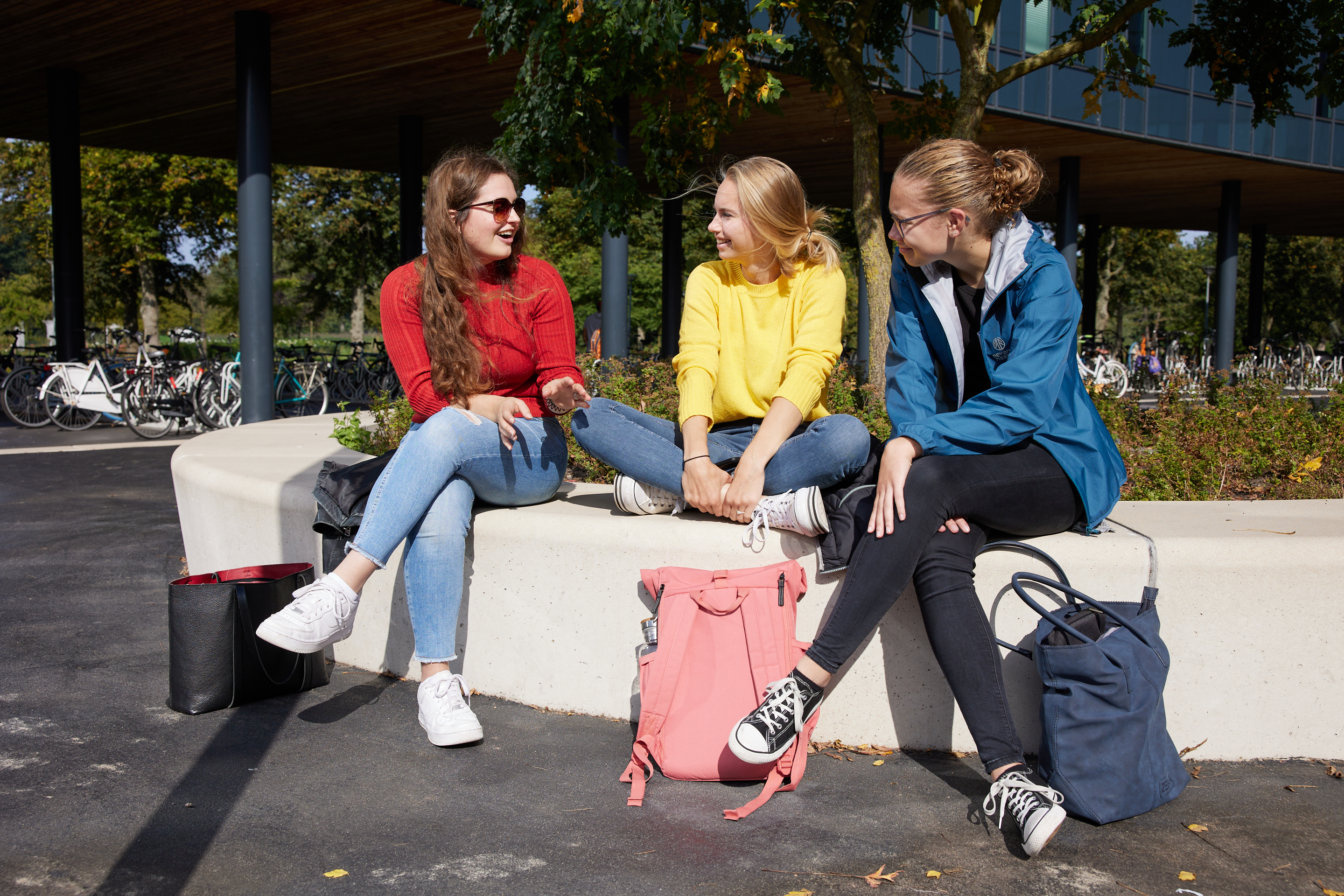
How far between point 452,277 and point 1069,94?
53.1 feet

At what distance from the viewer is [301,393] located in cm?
1489

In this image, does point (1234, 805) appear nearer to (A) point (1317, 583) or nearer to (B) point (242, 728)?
(A) point (1317, 583)

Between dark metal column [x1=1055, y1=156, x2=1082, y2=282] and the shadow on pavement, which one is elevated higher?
dark metal column [x1=1055, y1=156, x2=1082, y2=282]

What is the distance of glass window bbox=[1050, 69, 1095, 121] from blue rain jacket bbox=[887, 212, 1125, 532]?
50.3 ft

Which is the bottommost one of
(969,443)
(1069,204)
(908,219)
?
(969,443)

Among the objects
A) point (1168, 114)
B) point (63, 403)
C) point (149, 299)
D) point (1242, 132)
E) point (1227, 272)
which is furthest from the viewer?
point (149, 299)

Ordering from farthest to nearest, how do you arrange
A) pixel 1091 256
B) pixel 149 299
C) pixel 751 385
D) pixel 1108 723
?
pixel 149 299, pixel 1091 256, pixel 751 385, pixel 1108 723

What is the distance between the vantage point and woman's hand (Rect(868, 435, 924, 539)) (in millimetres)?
2785

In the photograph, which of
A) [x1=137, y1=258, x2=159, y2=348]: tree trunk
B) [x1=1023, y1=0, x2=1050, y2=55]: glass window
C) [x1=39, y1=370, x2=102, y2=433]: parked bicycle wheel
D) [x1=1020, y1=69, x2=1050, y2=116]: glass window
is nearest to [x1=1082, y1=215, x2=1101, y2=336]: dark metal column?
[x1=1023, y1=0, x2=1050, y2=55]: glass window


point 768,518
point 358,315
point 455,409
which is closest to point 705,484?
point 768,518

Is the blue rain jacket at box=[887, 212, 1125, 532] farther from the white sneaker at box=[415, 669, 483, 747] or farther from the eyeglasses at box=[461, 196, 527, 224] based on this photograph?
the white sneaker at box=[415, 669, 483, 747]

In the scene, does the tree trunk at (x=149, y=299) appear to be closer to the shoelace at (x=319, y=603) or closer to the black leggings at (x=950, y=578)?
the shoelace at (x=319, y=603)

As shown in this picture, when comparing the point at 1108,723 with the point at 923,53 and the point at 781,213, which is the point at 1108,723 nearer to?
the point at 781,213

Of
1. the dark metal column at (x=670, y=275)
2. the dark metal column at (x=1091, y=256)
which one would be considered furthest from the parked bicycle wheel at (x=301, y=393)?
the dark metal column at (x=1091, y=256)
